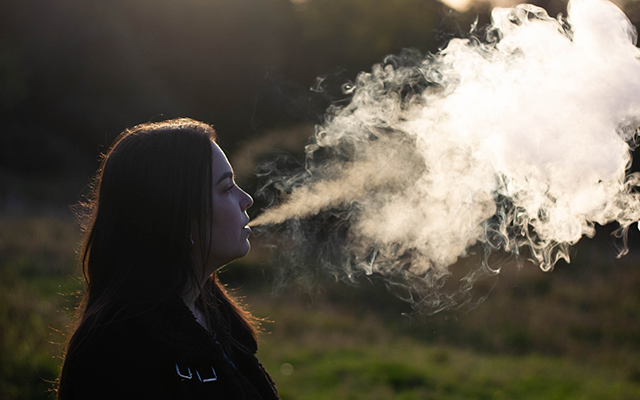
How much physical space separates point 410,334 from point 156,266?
6.76m

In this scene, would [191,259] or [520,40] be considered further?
Result: [520,40]

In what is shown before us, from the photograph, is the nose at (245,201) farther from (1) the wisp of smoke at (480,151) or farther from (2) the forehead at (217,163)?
(1) the wisp of smoke at (480,151)

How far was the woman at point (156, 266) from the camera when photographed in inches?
64.9

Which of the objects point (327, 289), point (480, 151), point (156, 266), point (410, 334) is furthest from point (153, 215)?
point (327, 289)

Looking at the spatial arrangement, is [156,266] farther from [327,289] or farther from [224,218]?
[327,289]

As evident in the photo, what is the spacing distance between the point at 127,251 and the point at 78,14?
26.0 m

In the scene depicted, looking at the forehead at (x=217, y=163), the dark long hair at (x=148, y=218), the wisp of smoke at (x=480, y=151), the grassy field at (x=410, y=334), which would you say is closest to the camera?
the dark long hair at (x=148, y=218)

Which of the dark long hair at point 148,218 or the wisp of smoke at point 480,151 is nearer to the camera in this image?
the dark long hair at point 148,218

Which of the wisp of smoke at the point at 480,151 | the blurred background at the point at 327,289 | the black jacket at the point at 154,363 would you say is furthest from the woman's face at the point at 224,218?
the wisp of smoke at the point at 480,151

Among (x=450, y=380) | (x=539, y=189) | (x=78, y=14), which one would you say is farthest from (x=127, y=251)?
(x=78, y=14)

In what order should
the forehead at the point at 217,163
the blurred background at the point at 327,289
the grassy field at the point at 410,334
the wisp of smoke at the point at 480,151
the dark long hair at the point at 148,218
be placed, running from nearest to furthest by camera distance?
the dark long hair at the point at 148,218 < the forehead at the point at 217,163 < the wisp of smoke at the point at 480,151 < the blurred background at the point at 327,289 < the grassy field at the point at 410,334

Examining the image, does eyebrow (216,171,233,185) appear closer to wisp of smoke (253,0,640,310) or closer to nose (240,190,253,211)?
nose (240,190,253,211)

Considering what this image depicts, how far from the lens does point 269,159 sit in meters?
4.85

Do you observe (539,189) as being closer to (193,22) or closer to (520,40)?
(520,40)
